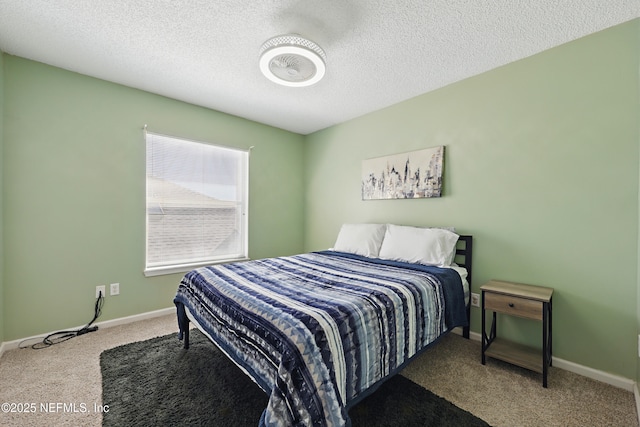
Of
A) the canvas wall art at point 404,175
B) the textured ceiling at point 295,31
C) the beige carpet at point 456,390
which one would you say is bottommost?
the beige carpet at point 456,390

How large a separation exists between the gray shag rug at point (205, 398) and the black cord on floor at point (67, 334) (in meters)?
0.62

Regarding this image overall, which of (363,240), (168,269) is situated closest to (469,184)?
(363,240)

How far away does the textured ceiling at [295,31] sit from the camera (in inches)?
67.6

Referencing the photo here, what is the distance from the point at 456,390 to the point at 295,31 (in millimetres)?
2718

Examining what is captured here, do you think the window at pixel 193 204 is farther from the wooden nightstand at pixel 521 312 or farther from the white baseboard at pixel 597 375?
the white baseboard at pixel 597 375

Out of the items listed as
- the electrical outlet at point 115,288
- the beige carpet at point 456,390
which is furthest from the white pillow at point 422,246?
the electrical outlet at point 115,288

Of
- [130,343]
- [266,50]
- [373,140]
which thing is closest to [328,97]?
[373,140]

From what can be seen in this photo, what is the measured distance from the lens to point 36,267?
2.36 m

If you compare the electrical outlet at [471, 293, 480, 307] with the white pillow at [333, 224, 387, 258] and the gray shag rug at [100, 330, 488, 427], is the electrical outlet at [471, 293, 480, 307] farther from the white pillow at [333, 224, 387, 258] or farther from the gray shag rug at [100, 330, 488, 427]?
the gray shag rug at [100, 330, 488, 427]

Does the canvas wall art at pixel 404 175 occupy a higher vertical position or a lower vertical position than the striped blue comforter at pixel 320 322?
higher

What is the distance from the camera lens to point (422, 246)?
252 centimetres

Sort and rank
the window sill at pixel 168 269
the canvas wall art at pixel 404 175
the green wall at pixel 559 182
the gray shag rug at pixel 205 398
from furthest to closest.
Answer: the window sill at pixel 168 269 < the canvas wall art at pixel 404 175 < the green wall at pixel 559 182 < the gray shag rug at pixel 205 398

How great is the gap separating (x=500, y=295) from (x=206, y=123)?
11.7ft

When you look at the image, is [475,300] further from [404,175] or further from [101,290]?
[101,290]
